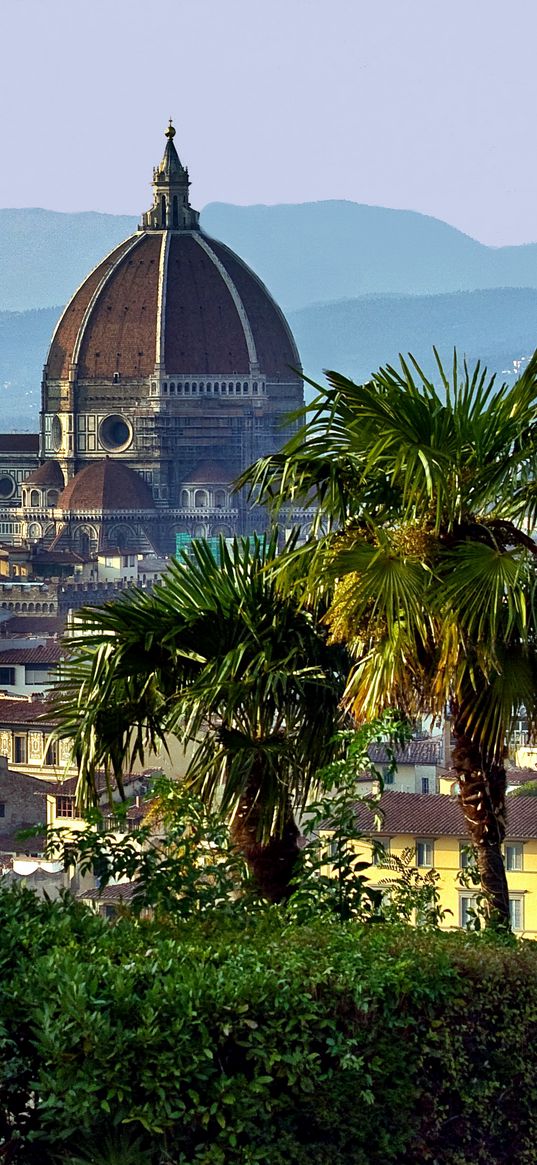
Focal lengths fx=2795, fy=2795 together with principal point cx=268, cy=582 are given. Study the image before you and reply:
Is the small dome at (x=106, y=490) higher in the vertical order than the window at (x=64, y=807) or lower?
higher

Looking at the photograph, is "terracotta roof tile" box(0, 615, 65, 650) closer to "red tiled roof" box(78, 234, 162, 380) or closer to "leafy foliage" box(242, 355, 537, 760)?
"red tiled roof" box(78, 234, 162, 380)

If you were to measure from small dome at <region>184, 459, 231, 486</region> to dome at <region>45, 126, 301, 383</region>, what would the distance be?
534cm

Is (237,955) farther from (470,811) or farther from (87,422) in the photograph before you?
(87,422)

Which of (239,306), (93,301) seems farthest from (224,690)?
(93,301)

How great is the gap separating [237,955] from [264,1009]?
1.18ft

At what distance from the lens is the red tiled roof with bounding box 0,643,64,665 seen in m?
69.6

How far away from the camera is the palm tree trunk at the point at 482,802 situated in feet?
31.3

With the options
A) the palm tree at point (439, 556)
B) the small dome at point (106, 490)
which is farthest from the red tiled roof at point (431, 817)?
the small dome at point (106, 490)

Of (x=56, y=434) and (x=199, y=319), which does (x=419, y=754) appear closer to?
(x=199, y=319)

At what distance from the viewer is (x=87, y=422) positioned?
500 feet

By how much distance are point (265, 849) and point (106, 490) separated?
132510 millimetres

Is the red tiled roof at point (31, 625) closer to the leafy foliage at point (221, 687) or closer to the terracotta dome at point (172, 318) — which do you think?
the terracotta dome at point (172, 318)

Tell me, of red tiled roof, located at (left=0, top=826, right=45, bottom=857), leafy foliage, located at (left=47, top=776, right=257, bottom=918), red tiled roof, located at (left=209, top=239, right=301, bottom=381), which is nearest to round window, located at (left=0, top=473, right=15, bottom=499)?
red tiled roof, located at (left=209, top=239, right=301, bottom=381)

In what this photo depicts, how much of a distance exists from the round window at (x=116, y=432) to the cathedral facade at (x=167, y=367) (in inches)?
2.2
